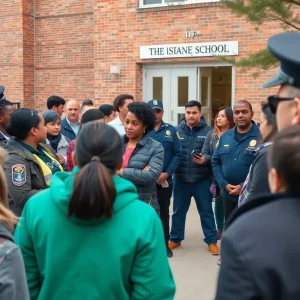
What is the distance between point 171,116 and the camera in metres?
12.7

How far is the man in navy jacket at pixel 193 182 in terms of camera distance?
6375 mm

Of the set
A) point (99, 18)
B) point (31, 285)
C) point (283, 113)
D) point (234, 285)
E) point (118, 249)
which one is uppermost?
point (99, 18)

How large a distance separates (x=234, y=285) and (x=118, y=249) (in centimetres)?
93

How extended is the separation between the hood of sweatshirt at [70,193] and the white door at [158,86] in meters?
10.5

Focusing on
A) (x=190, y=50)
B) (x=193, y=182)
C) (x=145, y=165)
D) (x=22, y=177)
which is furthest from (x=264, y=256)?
(x=190, y=50)

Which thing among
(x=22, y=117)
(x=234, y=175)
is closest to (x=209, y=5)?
(x=234, y=175)

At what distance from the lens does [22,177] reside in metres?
3.64

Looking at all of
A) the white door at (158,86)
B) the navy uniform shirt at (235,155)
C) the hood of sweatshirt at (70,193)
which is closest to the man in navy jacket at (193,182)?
the navy uniform shirt at (235,155)

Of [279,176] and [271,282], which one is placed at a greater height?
[279,176]

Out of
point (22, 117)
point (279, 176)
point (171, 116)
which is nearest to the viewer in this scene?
point (279, 176)

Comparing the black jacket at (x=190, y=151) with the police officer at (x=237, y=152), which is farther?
the black jacket at (x=190, y=151)

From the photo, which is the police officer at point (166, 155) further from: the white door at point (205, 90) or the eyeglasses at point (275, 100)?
the white door at point (205, 90)

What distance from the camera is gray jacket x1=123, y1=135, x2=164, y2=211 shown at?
4.76 m

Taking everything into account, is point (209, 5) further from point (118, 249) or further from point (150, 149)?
point (118, 249)
